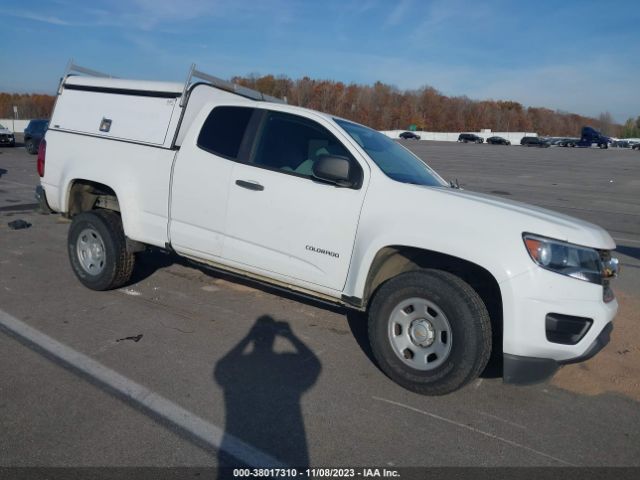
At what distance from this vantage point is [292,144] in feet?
14.8

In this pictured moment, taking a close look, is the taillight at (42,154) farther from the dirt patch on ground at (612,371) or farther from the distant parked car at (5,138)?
the distant parked car at (5,138)

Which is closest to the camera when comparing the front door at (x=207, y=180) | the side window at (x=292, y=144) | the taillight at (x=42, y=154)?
the side window at (x=292, y=144)

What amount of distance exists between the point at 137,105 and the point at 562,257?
417cm

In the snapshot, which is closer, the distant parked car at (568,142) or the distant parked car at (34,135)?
the distant parked car at (34,135)

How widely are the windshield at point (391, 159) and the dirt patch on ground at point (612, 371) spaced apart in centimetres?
188

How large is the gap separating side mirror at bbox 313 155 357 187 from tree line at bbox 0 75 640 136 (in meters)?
88.9

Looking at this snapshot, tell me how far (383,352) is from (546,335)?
1.11 m

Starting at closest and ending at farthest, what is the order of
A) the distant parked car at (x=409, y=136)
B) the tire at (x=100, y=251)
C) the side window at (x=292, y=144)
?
1. the side window at (x=292, y=144)
2. the tire at (x=100, y=251)
3. the distant parked car at (x=409, y=136)

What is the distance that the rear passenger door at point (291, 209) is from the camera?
4055 millimetres

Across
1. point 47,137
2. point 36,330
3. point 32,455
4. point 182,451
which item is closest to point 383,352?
point 182,451

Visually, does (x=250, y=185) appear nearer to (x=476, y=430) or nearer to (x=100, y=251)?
(x=100, y=251)

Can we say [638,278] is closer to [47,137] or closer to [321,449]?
[321,449]

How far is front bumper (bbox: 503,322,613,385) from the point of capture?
3.42 metres

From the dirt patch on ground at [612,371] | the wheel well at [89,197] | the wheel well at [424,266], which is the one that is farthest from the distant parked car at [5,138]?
the dirt patch on ground at [612,371]
